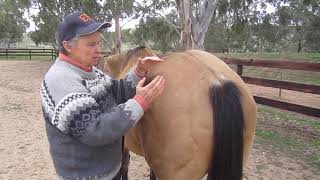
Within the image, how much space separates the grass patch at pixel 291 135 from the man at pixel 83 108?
10.9 ft

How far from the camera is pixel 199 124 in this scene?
192 cm

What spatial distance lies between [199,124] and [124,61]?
4.34 feet

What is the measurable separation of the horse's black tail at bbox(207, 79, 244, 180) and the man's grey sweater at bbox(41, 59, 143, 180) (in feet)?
1.43

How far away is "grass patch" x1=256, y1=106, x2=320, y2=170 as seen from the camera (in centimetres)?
489

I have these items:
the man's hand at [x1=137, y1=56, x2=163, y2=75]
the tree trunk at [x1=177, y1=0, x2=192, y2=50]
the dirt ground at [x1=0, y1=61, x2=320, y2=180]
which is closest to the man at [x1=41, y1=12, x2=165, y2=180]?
the man's hand at [x1=137, y1=56, x2=163, y2=75]

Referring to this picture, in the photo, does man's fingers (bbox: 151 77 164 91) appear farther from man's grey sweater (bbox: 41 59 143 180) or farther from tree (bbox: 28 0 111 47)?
tree (bbox: 28 0 111 47)

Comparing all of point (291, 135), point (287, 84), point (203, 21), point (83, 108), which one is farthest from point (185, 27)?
point (83, 108)

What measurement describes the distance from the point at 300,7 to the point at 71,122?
28.8 metres

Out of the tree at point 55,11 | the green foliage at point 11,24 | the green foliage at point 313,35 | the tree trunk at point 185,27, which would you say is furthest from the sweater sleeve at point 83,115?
the green foliage at point 11,24

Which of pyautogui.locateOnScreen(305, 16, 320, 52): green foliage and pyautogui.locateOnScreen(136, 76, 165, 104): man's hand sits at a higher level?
pyautogui.locateOnScreen(305, 16, 320, 52): green foliage

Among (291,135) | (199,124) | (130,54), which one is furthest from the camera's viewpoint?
(291,135)

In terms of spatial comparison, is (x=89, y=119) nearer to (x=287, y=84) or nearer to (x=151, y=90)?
(x=151, y=90)

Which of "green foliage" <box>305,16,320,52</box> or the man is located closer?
the man

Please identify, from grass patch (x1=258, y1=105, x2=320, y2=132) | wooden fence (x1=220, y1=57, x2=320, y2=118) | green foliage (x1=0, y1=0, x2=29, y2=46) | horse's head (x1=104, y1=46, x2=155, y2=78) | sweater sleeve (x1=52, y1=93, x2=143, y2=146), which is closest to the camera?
sweater sleeve (x1=52, y1=93, x2=143, y2=146)
